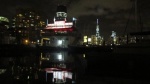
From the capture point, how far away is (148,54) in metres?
47.8

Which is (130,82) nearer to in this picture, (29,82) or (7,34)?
(29,82)

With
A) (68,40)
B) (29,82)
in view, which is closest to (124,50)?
(29,82)

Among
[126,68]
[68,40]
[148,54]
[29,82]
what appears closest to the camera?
[29,82]

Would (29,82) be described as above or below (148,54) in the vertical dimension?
below

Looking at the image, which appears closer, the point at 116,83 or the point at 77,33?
the point at 116,83

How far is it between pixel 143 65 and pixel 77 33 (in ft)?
497

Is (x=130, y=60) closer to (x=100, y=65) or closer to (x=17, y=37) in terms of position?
(x=100, y=65)

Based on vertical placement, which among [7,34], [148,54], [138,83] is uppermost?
[7,34]

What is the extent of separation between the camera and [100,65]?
53.7 meters

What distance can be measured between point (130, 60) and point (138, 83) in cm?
1841

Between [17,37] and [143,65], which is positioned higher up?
[17,37]

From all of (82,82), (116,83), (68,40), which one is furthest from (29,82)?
(68,40)

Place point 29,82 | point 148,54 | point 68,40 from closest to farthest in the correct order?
point 29,82
point 148,54
point 68,40

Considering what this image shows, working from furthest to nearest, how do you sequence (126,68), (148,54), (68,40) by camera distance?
(68,40)
(126,68)
(148,54)
